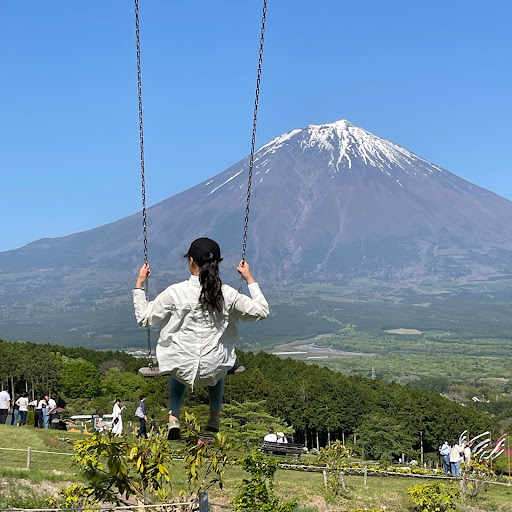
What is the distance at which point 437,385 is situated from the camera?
409 feet

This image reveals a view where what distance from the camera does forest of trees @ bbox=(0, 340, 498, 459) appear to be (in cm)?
5084

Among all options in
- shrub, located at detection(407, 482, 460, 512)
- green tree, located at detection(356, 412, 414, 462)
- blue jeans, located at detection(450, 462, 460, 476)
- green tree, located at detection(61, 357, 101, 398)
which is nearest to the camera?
shrub, located at detection(407, 482, 460, 512)

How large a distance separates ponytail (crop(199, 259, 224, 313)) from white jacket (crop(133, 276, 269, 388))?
0.05 meters

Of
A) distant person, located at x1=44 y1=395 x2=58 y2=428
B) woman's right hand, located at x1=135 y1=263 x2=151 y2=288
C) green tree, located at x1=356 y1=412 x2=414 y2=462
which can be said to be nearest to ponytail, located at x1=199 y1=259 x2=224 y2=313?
woman's right hand, located at x1=135 y1=263 x2=151 y2=288

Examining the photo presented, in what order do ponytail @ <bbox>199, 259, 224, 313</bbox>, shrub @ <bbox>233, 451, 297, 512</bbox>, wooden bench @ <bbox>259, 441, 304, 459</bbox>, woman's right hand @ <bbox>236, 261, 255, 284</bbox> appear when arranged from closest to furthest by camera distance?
ponytail @ <bbox>199, 259, 224, 313</bbox>
woman's right hand @ <bbox>236, 261, 255, 284</bbox>
shrub @ <bbox>233, 451, 297, 512</bbox>
wooden bench @ <bbox>259, 441, 304, 459</bbox>

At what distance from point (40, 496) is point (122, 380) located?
51.6 m

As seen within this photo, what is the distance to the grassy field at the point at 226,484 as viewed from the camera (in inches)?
549

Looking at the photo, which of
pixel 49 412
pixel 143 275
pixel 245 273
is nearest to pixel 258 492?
pixel 245 273

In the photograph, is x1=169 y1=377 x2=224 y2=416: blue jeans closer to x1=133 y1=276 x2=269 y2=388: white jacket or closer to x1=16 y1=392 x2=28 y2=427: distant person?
x1=133 y1=276 x2=269 y2=388: white jacket

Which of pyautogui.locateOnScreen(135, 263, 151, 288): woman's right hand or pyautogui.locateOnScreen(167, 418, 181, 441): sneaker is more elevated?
pyautogui.locateOnScreen(135, 263, 151, 288): woman's right hand

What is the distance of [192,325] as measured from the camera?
594 centimetres

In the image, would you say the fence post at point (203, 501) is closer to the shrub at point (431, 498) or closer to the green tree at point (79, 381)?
the shrub at point (431, 498)

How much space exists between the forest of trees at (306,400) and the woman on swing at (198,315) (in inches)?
1605

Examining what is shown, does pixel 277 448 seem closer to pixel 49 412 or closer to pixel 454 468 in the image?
pixel 454 468
